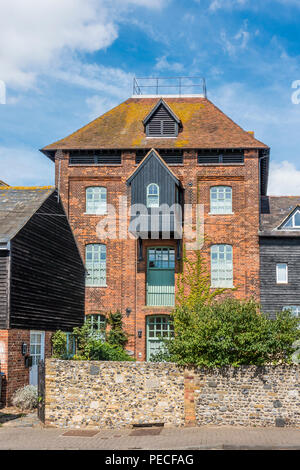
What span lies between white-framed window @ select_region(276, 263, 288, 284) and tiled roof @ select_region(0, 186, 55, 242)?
11.9 m

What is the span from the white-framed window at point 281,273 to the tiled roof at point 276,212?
155cm

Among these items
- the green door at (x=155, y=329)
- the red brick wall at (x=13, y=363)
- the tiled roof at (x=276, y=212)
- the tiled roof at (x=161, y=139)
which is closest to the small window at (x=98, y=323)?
the green door at (x=155, y=329)

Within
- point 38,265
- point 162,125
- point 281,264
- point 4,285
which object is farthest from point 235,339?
point 162,125

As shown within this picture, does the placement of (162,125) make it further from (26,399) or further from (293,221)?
(26,399)

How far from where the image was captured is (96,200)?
30734mm

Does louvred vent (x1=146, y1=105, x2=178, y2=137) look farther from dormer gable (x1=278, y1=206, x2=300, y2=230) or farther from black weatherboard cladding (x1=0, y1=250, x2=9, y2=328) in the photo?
black weatherboard cladding (x1=0, y1=250, x2=9, y2=328)

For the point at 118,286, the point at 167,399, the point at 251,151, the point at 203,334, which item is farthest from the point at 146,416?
the point at 251,151

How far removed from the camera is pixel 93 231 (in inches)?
1190

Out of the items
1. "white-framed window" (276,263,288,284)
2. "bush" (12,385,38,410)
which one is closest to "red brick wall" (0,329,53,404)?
"bush" (12,385,38,410)

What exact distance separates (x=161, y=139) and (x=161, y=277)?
23.7 ft

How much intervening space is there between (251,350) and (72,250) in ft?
39.4

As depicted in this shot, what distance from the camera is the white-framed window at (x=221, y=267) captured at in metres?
29.5

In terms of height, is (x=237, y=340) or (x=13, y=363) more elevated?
(x=237, y=340)

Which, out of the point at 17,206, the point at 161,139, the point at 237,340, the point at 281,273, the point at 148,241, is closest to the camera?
the point at 237,340
